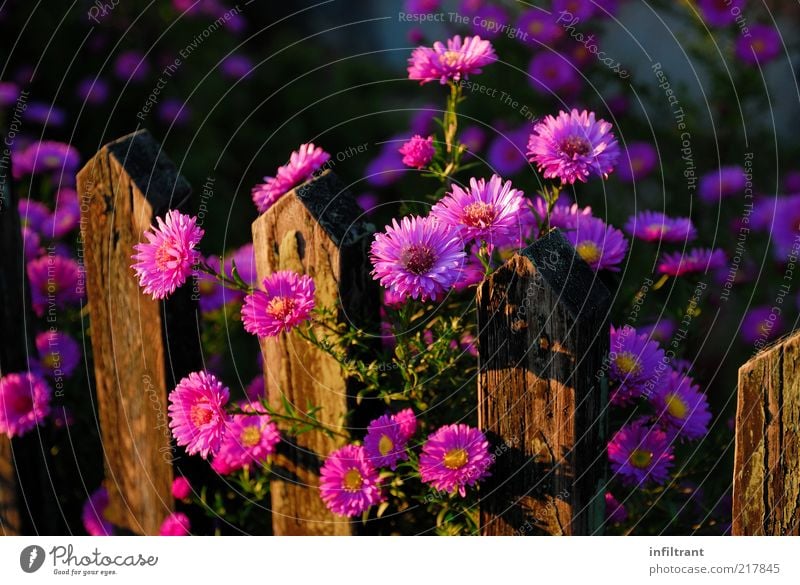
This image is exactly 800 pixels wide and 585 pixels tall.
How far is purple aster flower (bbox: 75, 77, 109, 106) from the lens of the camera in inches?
168

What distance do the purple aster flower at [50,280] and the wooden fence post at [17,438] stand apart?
0.71 ft

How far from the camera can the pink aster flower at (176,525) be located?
1992mm

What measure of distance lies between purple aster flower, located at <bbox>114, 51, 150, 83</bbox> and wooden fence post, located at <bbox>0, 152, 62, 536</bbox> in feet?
7.82

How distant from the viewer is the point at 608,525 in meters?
1.89

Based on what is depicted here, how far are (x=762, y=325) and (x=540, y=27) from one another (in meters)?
1.46

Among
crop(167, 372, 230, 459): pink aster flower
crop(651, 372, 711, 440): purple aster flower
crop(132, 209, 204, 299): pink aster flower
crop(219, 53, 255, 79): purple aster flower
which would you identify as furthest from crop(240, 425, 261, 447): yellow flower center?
crop(219, 53, 255, 79): purple aster flower

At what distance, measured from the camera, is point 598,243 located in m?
1.73

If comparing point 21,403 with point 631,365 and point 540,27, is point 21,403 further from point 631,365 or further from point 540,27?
point 540,27

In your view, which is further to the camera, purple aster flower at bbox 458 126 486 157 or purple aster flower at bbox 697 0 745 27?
purple aster flower at bbox 458 126 486 157

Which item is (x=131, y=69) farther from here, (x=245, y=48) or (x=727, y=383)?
(x=727, y=383)

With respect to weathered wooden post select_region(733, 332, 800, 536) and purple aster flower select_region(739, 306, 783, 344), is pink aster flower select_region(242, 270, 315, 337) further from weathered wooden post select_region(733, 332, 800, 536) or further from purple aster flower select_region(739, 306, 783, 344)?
purple aster flower select_region(739, 306, 783, 344)

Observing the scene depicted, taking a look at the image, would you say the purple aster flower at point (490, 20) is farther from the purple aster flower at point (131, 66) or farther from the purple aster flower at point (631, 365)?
the purple aster flower at point (631, 365)
